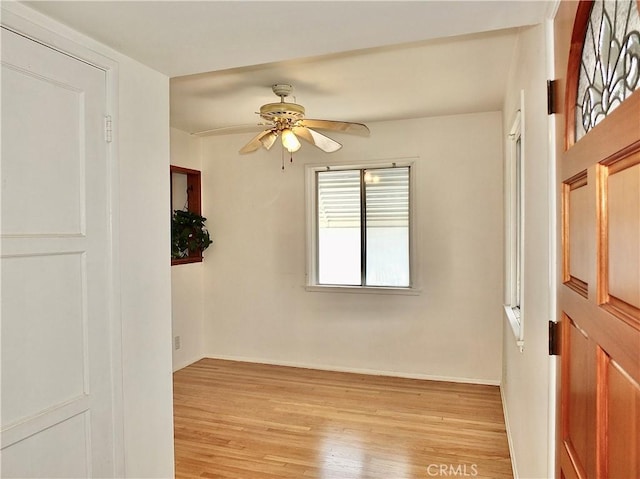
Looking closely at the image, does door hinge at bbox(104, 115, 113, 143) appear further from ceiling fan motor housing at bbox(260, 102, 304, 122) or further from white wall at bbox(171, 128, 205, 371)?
white wall at bbox(171, 128, 205, 371)

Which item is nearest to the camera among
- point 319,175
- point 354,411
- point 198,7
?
point 198,7

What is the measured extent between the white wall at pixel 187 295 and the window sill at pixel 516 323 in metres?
3.13

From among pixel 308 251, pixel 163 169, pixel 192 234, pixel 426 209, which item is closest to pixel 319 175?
pixel 308 251

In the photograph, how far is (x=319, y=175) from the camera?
4.66 meters

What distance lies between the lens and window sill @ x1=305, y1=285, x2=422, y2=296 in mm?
4324

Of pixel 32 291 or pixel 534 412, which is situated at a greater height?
pixel 32 291

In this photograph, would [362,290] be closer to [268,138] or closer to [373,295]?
[373,295]

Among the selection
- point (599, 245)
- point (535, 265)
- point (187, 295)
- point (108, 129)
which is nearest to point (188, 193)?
point (187, 295)

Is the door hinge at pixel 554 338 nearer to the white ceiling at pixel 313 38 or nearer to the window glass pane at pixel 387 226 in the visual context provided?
the white ceiling at pixel 313 38

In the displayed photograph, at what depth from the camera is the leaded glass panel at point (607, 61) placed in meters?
0.77

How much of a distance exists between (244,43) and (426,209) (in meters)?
2.85

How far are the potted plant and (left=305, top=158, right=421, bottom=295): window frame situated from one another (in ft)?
3.77

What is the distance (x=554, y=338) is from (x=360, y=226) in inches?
129

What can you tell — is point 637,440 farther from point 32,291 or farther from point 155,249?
point 155,249
